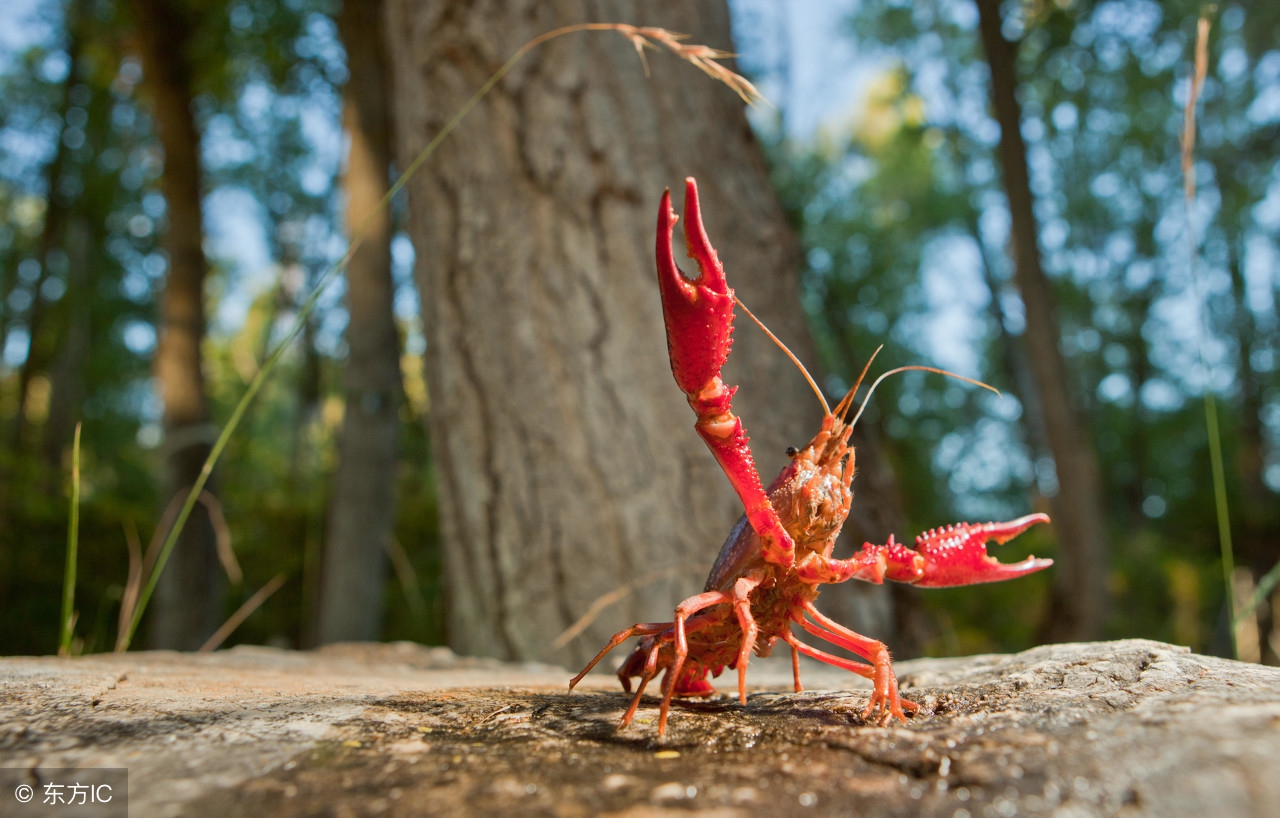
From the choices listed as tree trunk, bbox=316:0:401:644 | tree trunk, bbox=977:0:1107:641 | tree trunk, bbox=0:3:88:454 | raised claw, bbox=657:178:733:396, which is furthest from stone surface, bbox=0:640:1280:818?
tree trunk, bbox=0:3:88:454

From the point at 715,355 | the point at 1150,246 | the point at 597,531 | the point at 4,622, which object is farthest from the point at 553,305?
the point at 1150,246

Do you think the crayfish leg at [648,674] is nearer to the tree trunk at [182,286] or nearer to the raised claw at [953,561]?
the raised claw at [953,561]

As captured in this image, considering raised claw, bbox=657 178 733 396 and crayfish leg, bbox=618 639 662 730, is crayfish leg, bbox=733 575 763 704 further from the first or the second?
raised claw, bbox=657 178 733 396

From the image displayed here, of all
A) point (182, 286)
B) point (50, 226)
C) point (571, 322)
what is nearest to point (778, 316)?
point (571, 322)

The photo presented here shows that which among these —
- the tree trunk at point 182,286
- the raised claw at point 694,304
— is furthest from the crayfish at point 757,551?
the tree trunk at point 182,286

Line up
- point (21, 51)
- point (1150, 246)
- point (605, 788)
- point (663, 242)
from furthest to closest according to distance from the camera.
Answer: point (1150, 246) < point (21, 51) < point (663, 242) < point (605, 788)

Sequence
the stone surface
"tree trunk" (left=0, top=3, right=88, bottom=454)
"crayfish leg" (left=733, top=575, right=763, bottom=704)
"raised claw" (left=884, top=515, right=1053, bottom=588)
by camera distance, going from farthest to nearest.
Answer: "tree trunk" (left=0, top=3, right=88, bottom=454), "raised claw" (left=884, top=515, right=1053, bottom=588), "crayfish leg" (left=733, top=575, right=763, bottom=704), the stone surface

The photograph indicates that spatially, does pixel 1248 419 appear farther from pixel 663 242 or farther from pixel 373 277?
pixel 663 242
